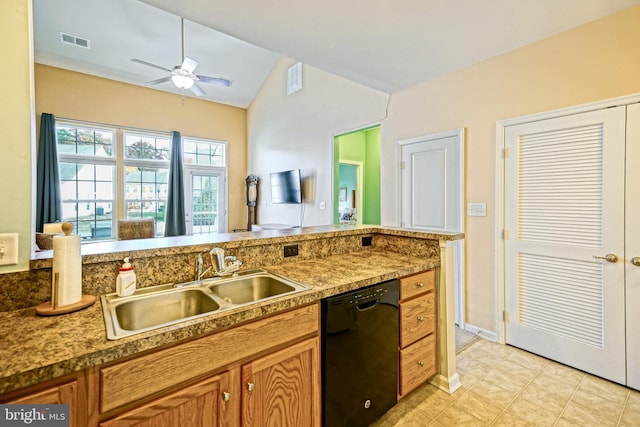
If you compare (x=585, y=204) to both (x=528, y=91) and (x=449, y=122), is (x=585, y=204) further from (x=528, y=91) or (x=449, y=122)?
(x=449, y=122)

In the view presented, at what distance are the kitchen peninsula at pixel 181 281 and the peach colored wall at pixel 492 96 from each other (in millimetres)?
1026

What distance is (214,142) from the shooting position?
254 inches

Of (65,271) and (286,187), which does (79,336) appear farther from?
(286,187)

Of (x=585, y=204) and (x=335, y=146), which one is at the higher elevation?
(x=335, y=146)

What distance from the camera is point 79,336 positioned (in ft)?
2.92

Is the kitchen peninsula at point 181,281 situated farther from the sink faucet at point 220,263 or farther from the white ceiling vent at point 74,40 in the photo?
the white ceiling vent at point 74,40

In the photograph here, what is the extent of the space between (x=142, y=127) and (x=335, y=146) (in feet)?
12.7

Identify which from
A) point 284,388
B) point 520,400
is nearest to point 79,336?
point 284,388

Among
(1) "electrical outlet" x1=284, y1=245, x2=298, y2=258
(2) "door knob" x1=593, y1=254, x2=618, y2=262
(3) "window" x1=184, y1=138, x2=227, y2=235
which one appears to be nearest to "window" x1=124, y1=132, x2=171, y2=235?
(3) "window" x1=184, y1=138, x2=227, y2=235

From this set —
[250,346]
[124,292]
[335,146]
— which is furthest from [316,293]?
[335,146]

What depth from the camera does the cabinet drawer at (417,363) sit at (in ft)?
5.71

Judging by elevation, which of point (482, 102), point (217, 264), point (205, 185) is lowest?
point (217, 264)

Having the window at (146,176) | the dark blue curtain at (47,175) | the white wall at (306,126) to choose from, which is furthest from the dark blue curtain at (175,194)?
the dark blue curtain at (47,175)

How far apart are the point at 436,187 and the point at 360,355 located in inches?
87.8
